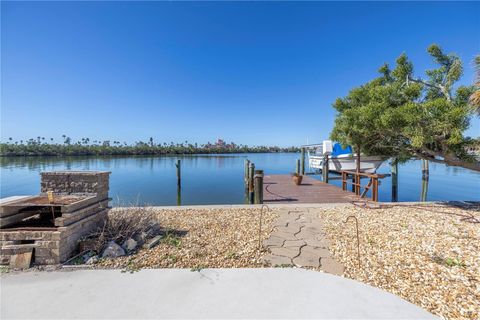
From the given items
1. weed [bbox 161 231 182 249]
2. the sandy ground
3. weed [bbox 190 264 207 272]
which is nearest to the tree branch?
the sandy ground

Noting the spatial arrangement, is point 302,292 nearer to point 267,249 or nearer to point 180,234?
point 267,249

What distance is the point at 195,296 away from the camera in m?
2.42

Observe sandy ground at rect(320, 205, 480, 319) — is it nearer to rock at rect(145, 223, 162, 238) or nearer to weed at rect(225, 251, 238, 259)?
weed at rect(225, 251, 238, 259)

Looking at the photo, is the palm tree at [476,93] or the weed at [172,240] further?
the palm tree at [476,93]

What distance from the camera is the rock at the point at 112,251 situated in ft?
10.8

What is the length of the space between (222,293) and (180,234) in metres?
2.16

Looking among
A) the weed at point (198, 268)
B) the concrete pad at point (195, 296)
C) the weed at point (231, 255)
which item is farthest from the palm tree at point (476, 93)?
the weed at point (198, 268)

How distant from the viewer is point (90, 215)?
3.75 meters

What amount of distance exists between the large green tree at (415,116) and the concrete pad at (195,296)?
5187 millimetres

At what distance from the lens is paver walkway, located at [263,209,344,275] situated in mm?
3219

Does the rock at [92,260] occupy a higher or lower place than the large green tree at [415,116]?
lower

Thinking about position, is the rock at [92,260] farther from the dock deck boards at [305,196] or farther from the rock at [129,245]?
the dock deck boards at [305,196]

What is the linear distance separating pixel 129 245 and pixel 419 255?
4.79 metres

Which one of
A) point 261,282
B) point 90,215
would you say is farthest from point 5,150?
point 261,282
